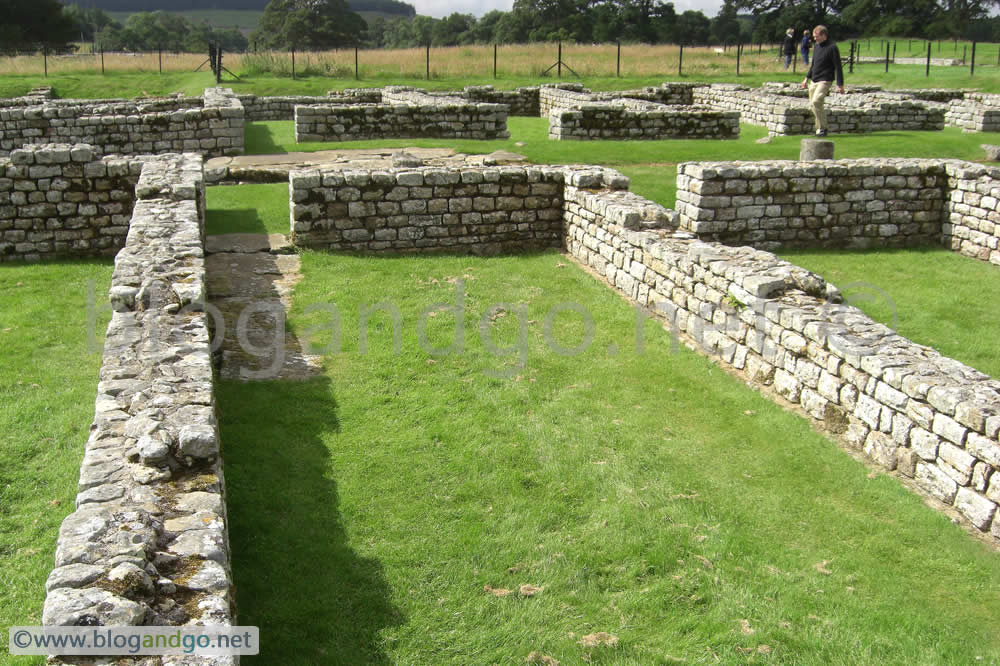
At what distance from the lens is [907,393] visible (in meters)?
5.99

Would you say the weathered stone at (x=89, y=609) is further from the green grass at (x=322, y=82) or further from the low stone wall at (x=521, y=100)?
the green grass at (x=322, y=82)

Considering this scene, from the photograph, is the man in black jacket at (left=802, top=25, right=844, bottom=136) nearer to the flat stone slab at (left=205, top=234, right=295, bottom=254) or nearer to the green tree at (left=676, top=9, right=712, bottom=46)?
the flat stone slab at (left=205, top=234, right=295, bottom=254)

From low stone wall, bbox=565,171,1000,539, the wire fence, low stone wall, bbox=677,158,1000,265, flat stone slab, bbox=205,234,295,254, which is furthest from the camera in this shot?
the wire fence

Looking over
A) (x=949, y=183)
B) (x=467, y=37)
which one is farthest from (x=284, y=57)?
(x=467, y=37)

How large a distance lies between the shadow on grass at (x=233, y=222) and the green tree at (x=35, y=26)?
54.1m

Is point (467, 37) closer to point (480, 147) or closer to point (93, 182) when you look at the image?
point (480, 147)

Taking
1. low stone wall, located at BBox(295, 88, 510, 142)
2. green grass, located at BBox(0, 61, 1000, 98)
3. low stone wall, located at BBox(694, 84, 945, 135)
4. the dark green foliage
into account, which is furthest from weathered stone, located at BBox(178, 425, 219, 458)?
the dark green foliage

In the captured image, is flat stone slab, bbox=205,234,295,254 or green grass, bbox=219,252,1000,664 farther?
flat stone slab, bbox=205,234,295,254

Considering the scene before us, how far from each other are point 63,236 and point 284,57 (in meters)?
29.9

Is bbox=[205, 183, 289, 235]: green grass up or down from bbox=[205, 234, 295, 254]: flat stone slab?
up

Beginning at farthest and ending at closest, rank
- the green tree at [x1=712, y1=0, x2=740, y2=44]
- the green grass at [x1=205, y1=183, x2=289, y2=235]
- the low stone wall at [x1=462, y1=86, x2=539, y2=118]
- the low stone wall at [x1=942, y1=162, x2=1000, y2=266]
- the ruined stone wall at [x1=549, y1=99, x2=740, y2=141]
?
the green tree at [x1=712, y1=0, x2=740, y2=44] → the low stone wall at [x1=462, y1=86, x2=539, y2=118] → the ruined stone wall at [x1=549, y1=99, x2=740, y2=141] → the green grass at [x1=205, y1=183, x2=289, y2=235] → the low stone wall at [x1=942, y1=162, x2=1000, y2=266]

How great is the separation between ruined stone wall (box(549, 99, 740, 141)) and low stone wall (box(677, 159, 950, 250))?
7.92 m

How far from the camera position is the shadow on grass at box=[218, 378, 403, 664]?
4.43 metres

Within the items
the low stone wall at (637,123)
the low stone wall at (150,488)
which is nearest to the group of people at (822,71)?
the low stone wall at (637,123)
